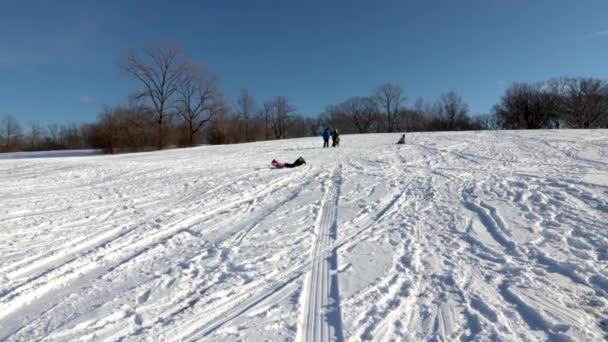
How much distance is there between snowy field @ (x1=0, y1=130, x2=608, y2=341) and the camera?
2.61 m

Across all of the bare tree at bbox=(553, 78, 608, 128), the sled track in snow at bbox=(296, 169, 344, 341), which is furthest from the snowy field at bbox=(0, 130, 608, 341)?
the bare tree at bbox=(553, 78, 608, 128)

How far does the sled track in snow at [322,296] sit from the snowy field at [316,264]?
18 mm

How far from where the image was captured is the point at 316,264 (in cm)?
377

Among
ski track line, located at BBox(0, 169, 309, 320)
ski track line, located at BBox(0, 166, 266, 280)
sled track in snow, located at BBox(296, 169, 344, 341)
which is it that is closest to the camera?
sled track in snow, located at BBox(296, 169, 344, 341)

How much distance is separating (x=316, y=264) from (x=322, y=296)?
716 mm

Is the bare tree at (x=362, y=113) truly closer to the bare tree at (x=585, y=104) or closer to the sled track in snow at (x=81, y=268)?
the bare tree at (x=585, y=104)

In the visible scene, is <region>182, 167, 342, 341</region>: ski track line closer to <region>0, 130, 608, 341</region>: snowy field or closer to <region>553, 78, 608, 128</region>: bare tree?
<region>0, 130, 608, 341</region>: snowy field

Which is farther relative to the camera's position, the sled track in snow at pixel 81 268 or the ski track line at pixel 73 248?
the ski track line at pixel 73 248

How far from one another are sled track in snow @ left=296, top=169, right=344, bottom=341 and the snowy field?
18 millimetres

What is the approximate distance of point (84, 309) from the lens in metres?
2.90

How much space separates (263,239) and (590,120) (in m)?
69.7

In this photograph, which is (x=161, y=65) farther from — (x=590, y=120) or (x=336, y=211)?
(x=590, y=120)

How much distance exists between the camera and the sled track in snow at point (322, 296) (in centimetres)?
253

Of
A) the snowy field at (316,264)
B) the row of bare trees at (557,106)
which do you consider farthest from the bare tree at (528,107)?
the snowy field at (316,264)
